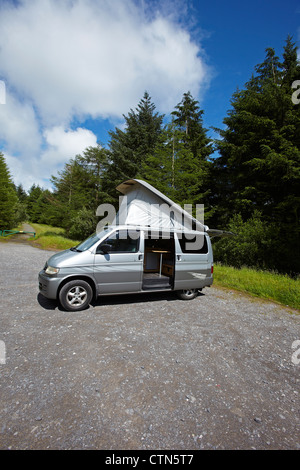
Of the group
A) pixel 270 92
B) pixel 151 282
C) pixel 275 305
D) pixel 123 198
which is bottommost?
pixel 275 305

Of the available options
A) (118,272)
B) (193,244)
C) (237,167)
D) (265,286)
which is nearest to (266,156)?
(237,167)

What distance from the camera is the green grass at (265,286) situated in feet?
20.8

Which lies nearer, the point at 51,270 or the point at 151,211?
the point at 51,270

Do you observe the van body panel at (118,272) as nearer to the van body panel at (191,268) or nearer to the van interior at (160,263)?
the van interior at (160,263)

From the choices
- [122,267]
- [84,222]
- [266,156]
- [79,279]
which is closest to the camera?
[79,279]

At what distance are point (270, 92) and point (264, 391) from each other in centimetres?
2159

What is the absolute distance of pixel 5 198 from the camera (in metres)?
27.1

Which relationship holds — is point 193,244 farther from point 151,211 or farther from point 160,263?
point 151,211

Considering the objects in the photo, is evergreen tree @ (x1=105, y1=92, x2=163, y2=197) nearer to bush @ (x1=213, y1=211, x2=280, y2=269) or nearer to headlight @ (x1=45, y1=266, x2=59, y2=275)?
bush @ (x1=213, y1=211, x2=280, y2=269)

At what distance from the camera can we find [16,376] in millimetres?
2619

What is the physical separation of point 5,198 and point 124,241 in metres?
29.0

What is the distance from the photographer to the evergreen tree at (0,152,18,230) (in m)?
26.9
